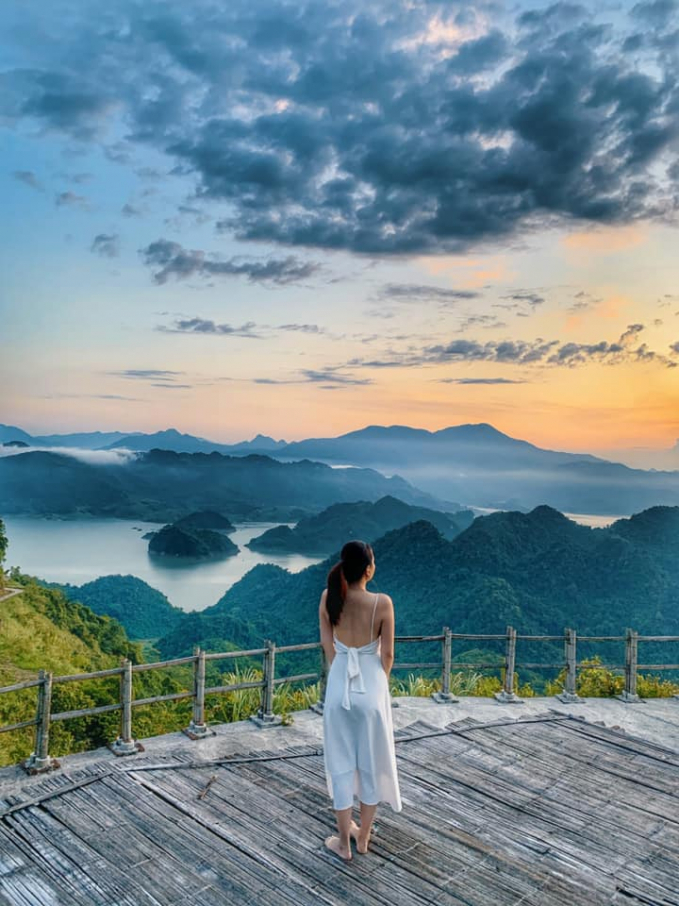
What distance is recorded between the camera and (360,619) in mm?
3439

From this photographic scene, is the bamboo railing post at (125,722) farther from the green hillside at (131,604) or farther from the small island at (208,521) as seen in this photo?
the small island at (208,521)

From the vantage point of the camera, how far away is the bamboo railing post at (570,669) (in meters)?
7.83

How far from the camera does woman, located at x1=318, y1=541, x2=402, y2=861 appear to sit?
3.41 m

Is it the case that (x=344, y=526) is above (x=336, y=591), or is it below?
below

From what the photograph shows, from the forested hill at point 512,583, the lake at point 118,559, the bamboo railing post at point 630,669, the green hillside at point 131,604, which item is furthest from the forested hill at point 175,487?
the bamboo railing post at point 630,669

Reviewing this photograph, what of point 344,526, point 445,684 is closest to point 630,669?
point 445,684

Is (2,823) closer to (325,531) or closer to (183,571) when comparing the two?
(183,571)

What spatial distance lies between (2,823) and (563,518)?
60.8 meters

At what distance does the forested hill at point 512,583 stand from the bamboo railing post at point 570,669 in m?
32.1

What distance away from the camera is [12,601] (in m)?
26.0

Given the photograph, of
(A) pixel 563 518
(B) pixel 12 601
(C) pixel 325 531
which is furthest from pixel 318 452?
(B) pixel 12 601

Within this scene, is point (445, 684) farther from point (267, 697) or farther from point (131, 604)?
point (131, 604)

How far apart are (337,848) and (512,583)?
49.2m

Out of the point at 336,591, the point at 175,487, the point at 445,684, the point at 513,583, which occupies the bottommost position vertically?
the point at 513,583
